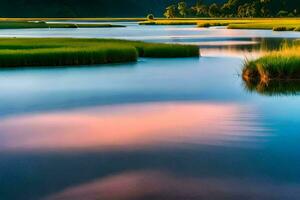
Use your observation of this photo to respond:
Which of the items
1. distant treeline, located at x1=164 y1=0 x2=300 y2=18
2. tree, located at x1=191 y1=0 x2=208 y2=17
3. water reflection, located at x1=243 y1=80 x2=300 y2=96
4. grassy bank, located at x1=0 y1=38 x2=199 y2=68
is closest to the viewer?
water reflection, located at x1=243 y1=80 x2=300 y2=96

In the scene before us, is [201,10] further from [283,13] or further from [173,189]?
[173,189]

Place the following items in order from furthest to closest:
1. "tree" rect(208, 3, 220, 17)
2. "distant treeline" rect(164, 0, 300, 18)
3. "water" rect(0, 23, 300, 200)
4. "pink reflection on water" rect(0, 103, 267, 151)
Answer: "tree" rect(208, 3, 220, 17), "distant treeline" rect(164, 0, 300, 18), "pink reflection on water" rect(0, 103, 267, 151), "water" rect(0, 23, 300, 200)

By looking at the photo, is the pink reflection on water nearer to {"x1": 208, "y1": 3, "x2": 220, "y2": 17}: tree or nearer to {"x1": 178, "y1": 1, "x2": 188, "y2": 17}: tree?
{"x1": 208, "y1": 3, "x2": 220, "y2": 17}: tree

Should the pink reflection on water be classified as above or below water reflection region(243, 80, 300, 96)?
above

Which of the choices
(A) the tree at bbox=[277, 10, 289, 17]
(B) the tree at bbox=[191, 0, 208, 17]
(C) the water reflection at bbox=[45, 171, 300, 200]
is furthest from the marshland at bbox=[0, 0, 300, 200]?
(B) the tree at bbox=[191, 0, 208, 17]

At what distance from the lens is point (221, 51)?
1668 inches

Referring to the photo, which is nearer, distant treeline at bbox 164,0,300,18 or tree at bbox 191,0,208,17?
distant treeline at bbox 164,0,300,18

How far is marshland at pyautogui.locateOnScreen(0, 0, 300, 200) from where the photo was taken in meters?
9.83

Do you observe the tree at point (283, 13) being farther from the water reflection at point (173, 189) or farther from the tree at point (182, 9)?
the water reflection at point (173, 189)

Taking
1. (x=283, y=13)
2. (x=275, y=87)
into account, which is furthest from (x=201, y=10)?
(x=275, y=87)

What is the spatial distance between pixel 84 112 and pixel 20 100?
329cm

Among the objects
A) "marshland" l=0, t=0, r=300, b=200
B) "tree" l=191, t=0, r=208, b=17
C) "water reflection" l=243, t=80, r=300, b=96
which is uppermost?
"marshland" l=0, t=0, r=300, b=200

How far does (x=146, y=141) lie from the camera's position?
13000 millimetres

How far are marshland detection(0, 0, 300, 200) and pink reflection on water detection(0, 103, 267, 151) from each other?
0.03 meters
